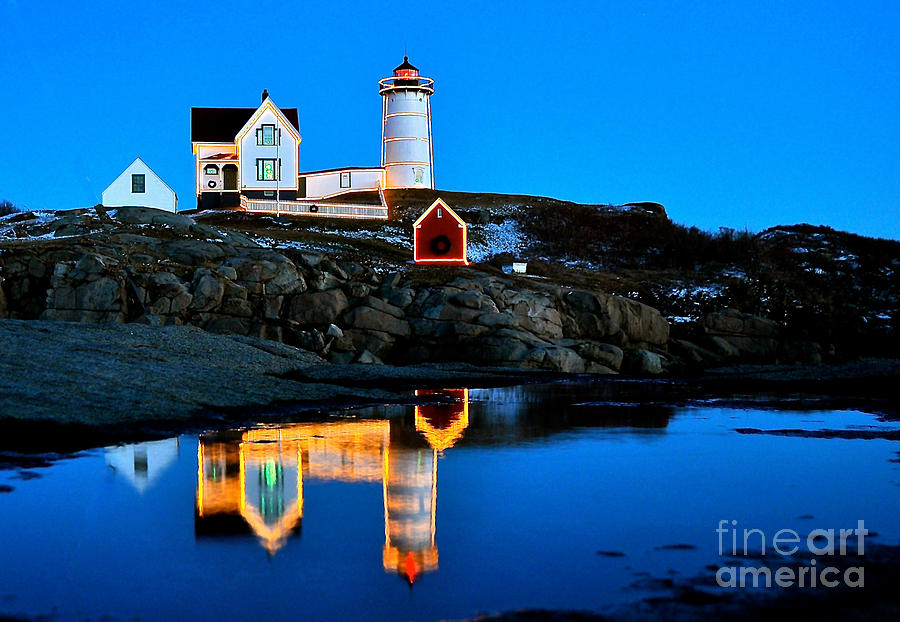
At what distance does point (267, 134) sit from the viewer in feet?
241

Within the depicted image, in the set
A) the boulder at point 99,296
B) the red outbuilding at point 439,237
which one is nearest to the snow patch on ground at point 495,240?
the red outbuilding at point 439,237

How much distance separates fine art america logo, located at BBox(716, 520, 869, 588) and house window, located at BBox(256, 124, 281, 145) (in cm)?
6710

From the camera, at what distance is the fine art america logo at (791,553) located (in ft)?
26.7

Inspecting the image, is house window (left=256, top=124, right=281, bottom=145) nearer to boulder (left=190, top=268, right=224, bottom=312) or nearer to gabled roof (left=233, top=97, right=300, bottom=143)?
gabled roof (left=233, top=97, right=300, bottom=143)

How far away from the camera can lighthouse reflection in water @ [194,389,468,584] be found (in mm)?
9836

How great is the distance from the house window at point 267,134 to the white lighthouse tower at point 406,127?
13.7m

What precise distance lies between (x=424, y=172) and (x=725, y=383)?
2214 inches

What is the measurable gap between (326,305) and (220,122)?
134 feet

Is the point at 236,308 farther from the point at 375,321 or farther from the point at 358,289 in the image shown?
the point at 375,321

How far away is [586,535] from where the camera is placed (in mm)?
9938

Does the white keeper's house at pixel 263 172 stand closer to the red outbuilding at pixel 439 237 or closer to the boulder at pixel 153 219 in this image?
the boulder at pixel 153 219

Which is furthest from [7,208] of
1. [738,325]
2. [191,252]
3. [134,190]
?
[738,325]

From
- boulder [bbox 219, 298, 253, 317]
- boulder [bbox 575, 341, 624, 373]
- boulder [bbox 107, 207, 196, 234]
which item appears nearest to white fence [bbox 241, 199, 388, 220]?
boulder [bbox 107, 207, 196, 234]

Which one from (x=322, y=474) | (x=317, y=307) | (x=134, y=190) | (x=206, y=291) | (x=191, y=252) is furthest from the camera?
(x=134, y=190)
